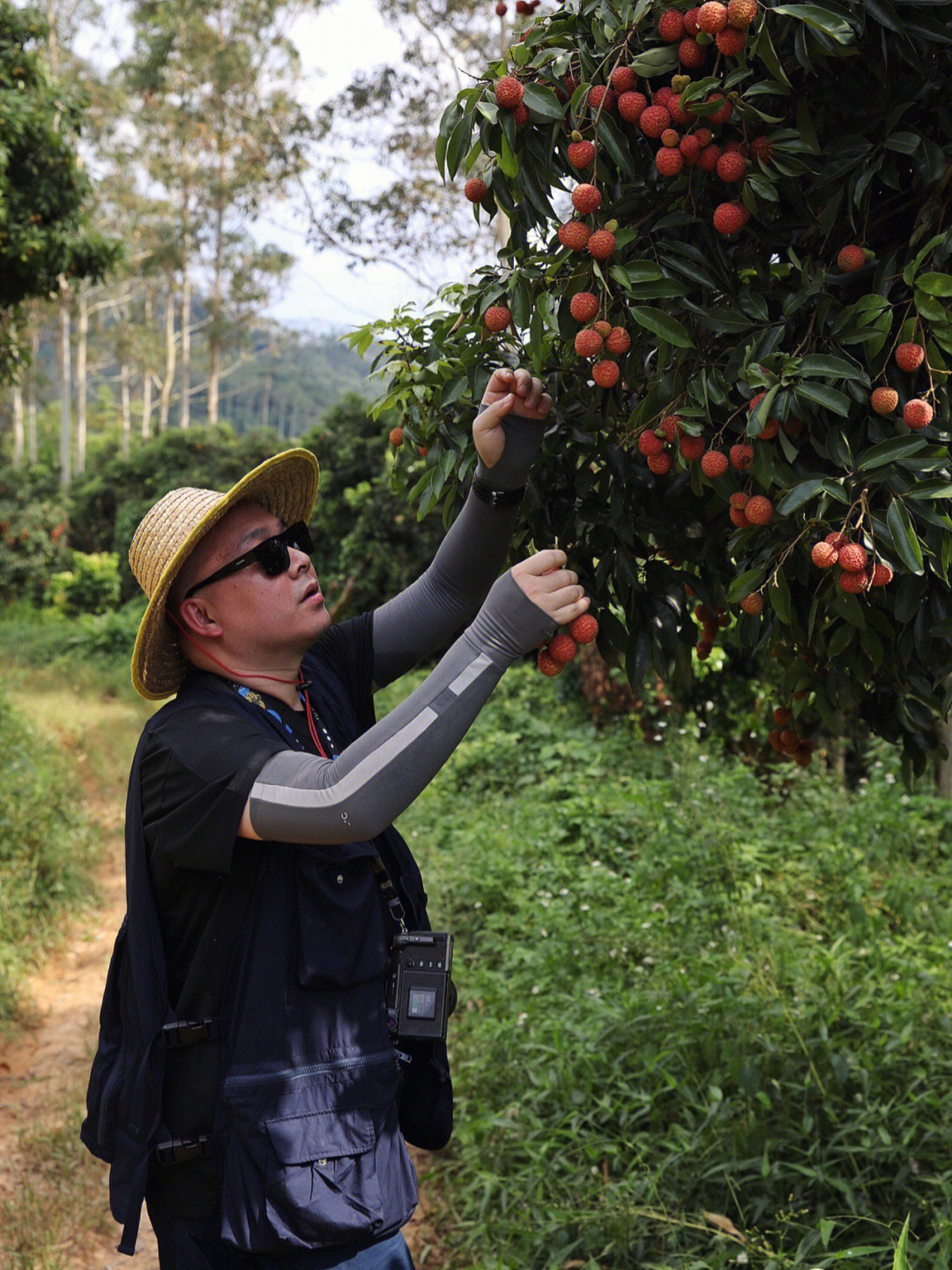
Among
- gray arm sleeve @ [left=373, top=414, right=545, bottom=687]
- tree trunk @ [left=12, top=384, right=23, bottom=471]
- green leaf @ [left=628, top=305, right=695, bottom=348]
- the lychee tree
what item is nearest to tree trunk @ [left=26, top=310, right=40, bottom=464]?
tree trunk @ [left=12, top=384, right=23, bottom=471]

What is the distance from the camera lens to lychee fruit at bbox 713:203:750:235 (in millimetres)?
1554

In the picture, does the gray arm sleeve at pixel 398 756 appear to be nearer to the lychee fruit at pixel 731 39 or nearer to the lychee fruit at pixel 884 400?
the lychee fruit at pixel 884 400

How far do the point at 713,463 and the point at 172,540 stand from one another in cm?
92

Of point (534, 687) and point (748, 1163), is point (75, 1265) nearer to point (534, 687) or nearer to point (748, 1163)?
point (748, 1163)

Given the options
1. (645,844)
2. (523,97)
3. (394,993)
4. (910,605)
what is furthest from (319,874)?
(645,844)

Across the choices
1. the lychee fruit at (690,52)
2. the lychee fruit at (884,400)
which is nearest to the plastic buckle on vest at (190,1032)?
the lychee fruit at (884,400)

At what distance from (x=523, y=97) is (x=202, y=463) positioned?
1546cm

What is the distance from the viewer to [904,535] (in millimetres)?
1374

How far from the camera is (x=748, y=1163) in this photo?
9.23 ft

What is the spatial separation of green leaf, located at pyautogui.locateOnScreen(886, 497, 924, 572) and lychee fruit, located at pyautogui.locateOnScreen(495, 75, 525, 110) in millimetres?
772

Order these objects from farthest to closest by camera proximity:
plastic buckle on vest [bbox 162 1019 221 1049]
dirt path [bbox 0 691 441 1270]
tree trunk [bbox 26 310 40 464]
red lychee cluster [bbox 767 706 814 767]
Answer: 1. tree trunk [bbox 26 310 40 464]
2. dirt path [bbox 0 691 441 1270]
3. red lychee cluster [bbox 767 706 814 767]
4. plastic buckle on vest [bbox 162 1019 221 1049]

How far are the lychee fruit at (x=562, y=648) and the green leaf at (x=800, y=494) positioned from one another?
1.20 ft

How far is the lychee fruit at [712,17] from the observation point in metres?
1.37

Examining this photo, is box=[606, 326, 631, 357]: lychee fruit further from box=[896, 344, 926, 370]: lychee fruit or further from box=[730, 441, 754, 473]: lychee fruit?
box=[896, 344, 926, 370]: lychee fruit
